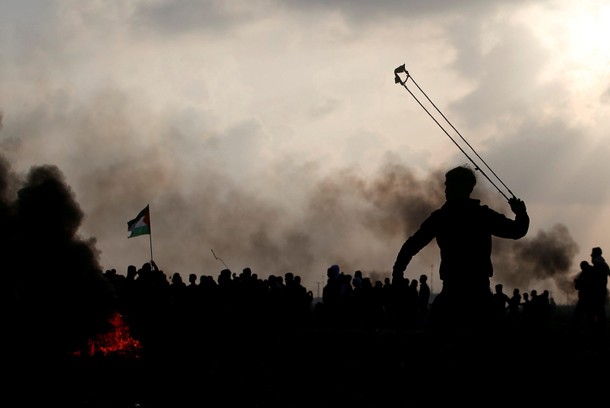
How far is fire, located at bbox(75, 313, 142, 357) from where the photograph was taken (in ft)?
66.5

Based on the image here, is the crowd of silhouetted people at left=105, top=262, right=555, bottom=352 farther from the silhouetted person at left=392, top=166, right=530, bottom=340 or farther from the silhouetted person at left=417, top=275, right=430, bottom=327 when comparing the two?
the silhouetted person at left=392, top=166, right=530, bottom=340

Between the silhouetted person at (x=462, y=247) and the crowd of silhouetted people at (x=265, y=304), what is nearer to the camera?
the silhouetted person at (x=462, y=247)

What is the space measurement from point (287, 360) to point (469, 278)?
10.7m

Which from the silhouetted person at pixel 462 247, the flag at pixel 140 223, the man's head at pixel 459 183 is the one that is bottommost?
the silhouetted person at pixel 462 247

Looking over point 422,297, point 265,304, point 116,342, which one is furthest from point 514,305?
point 116,342

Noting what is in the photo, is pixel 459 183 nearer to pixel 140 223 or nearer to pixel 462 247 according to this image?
pixel 462 247

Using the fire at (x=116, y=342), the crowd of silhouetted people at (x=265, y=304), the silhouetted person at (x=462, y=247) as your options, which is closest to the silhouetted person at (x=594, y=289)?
the crowd of silhouetted people at (x=265, y=304)

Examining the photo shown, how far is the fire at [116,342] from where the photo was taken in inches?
798

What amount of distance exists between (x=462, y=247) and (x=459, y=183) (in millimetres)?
525

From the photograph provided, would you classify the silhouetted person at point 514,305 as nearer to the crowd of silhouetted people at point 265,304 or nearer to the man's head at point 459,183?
the crowd of silhouetted people at point 265,304

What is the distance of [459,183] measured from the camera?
770 cm

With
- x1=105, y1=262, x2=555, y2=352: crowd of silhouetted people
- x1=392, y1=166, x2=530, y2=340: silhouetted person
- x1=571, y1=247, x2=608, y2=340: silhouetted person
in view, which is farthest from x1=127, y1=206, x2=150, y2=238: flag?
x1=392, y1=166, x2=530, y2=340: silhouetted person

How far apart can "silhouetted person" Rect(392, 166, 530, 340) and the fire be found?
13243mm

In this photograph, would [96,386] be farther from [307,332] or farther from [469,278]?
[307,332]
